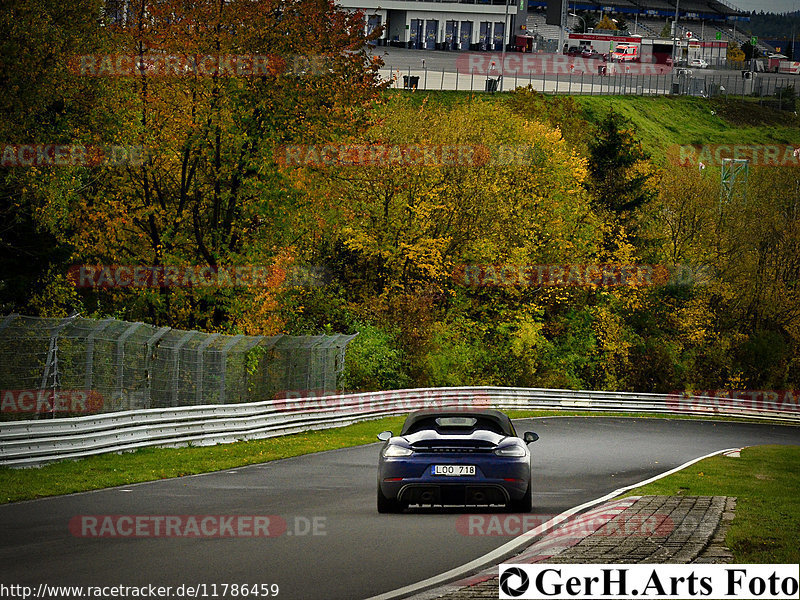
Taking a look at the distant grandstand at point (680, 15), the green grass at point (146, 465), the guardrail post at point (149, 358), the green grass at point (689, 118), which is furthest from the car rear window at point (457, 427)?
the distant grandstand at point (680, 15)

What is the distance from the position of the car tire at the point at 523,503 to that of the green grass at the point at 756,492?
7.48ft

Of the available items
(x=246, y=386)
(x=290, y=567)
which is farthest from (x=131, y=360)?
(x=290, y=567)

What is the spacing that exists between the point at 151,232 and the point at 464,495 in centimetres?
2673

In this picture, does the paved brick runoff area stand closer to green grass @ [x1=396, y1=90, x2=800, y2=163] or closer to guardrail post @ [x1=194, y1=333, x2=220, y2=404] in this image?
guardrail post @ [x1=194, y1=333, x2=220, y2=404]

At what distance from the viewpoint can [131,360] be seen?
74.2 ft

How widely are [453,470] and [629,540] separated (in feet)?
8.11

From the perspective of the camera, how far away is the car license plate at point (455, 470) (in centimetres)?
1339

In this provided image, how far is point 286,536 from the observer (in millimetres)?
11750

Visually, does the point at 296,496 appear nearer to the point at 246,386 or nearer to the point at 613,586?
the point at 613,586
